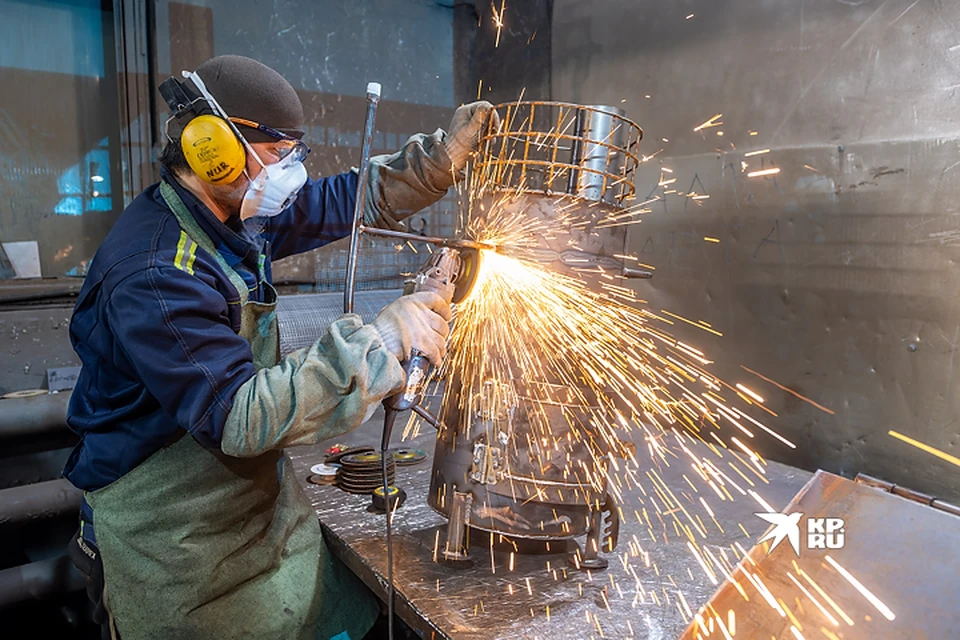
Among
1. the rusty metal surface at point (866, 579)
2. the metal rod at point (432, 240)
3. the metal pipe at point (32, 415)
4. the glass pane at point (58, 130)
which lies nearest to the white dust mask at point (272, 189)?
the metal rod at point (432, 240)

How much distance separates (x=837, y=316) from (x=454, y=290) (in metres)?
1.86

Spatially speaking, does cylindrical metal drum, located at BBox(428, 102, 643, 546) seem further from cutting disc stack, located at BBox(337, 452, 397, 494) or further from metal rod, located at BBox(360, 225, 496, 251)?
cutting disc stack, located at BBox(337, 452, 397, 494)

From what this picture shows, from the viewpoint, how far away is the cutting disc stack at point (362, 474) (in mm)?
2049

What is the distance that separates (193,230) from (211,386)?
0.42 metres

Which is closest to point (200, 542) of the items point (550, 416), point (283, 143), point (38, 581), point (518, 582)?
point (518, 582)

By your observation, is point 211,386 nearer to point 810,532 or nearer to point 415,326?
point 415,326

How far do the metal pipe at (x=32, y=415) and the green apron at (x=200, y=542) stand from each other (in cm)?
130

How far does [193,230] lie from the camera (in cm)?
145

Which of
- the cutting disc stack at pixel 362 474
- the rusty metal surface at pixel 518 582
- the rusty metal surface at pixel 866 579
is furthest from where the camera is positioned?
the cutting disc stack at pixel 362 474

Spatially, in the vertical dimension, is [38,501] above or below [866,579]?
below

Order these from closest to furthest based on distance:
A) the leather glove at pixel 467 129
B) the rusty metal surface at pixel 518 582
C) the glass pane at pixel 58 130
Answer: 1. the rusty metal surface at pixel 518 582
2. the leather glove at pixel 467 129
3. the glass pane at pixel 58 130

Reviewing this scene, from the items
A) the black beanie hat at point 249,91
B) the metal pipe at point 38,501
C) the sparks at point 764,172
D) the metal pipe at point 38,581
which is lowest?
the metal pipe at point 38,581

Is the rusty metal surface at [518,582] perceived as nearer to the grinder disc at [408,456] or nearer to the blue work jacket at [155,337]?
the grinder disc at [408,456]

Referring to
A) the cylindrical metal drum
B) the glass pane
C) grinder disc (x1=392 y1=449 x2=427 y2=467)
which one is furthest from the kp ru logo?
the glass pane
